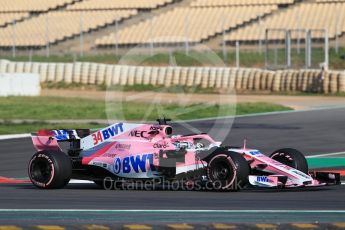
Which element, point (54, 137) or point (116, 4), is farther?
point (116, 4)

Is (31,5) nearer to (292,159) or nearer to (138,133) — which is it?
(138,133)

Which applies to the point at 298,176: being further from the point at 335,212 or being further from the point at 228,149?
the point at 335,212

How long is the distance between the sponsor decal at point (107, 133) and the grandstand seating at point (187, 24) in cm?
3514

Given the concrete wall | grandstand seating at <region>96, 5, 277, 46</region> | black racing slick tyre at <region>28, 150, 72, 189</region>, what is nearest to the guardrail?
the concrete wall

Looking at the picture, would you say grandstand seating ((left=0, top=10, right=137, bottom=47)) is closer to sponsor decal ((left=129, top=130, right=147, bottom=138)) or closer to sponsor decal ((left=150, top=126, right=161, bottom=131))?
sponsor decal ((left=129, top=130, right=147, bottom=138))

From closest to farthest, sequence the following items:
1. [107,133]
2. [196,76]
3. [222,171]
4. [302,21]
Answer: [222,171]
[107,133]
[196,76]
[302,21]

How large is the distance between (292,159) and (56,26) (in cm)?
4550

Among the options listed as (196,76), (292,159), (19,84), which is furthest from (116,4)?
(292,159)

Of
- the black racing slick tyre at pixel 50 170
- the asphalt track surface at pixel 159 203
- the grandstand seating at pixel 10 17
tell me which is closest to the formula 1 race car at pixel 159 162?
the black racing slick tyre at pixel 50 170

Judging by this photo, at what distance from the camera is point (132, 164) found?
15609 mm

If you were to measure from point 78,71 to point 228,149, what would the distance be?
32.1 m

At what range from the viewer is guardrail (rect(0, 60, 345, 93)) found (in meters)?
41.5

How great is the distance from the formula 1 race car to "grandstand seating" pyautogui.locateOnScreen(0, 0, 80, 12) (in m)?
49.3

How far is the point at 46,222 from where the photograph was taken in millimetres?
11828
